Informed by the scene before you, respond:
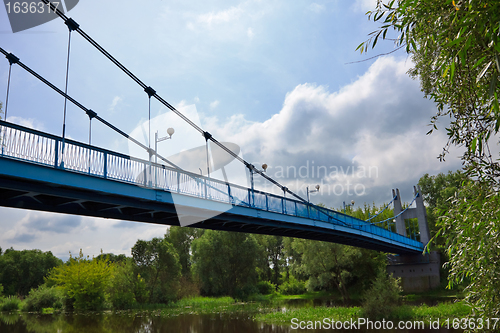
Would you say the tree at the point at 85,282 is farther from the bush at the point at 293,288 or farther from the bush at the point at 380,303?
the bush at the point at 380,303

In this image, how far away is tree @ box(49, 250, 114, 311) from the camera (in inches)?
1256

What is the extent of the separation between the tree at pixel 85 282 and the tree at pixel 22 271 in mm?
27978

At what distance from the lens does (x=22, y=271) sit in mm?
56188

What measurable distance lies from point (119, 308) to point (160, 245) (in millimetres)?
6572

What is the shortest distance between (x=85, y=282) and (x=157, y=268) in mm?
6477

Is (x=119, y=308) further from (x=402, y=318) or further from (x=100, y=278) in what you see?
(x=402, y=318)

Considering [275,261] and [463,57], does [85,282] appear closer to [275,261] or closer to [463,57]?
[275,261]

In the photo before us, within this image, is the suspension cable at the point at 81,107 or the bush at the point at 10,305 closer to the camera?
the suspension cable at the point at 81,107

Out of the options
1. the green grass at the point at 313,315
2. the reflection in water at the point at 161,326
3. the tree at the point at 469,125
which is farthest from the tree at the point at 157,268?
the tree at the point at 469,125

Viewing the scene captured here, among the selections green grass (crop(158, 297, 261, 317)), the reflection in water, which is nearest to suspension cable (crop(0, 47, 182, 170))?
the reflection in water

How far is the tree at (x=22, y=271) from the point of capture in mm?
55188

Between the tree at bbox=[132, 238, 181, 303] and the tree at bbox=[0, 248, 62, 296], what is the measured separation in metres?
31.9

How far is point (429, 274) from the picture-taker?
36.5m

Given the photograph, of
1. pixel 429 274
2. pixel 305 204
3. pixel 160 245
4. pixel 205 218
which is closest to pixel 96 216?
pixel 205 218
